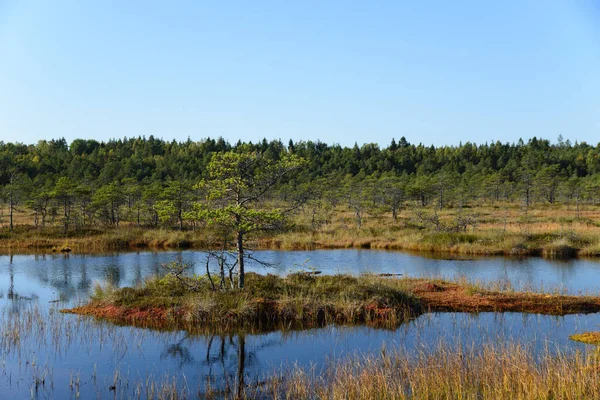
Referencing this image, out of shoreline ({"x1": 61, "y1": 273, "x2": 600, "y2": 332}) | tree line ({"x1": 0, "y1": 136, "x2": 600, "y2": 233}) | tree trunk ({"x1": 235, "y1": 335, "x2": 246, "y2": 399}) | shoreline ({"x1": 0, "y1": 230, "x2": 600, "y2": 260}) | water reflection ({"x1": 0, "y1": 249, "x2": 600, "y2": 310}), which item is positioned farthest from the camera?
tree line ({"x1": 0, "y1": 136, "x2": 600, "y2": 233})

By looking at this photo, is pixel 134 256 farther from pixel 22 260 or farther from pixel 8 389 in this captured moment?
pixel 8 389

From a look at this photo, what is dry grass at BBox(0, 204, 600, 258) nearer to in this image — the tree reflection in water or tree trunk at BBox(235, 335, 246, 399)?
the tree reflection in water

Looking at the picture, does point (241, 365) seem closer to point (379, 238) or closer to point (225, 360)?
point (225, 360)

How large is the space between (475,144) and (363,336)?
147m

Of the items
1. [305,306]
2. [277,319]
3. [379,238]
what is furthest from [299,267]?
[379,238]

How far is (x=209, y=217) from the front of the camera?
2023cm

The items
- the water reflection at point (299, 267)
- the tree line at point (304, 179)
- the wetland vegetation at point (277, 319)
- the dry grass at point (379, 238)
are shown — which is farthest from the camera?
the tree line at point (304, 179)

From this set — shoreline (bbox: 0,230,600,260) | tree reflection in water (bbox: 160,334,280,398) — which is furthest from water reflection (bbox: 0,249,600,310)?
tree reflection in water (bbox: 160,334,280,398)

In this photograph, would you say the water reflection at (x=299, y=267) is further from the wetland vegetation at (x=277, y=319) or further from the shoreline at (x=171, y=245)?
the shoreline at (x=171, y=245)

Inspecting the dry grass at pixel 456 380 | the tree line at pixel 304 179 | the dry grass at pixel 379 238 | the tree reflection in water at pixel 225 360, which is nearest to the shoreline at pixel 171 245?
the dry grass at pixel 379 238

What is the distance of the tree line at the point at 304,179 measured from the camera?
189 feet

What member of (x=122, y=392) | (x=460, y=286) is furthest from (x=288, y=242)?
(x=122, y=392)

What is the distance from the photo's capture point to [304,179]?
99.0 metres

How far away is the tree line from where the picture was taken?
5759cm
